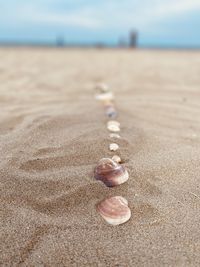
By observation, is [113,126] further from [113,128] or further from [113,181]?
[113,181]

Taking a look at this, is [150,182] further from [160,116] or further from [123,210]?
[160,116]

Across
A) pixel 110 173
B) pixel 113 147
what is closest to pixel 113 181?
pixel 110 173

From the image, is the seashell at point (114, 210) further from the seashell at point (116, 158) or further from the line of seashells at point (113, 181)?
the seashell at point (116, 158)

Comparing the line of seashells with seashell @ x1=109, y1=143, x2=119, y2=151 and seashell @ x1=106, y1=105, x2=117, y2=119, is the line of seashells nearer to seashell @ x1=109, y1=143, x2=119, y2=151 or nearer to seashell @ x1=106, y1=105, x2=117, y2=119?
seashell @ x1=109, y1=143, x2=119, y2=151

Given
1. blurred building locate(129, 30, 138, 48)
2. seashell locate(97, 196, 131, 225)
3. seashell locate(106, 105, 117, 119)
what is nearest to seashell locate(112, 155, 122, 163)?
seashell locate(97, 196, 131, 225)

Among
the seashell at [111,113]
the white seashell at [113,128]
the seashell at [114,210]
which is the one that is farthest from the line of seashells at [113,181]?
the seashell at [111,113]

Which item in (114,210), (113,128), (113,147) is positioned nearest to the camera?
(114,210)
